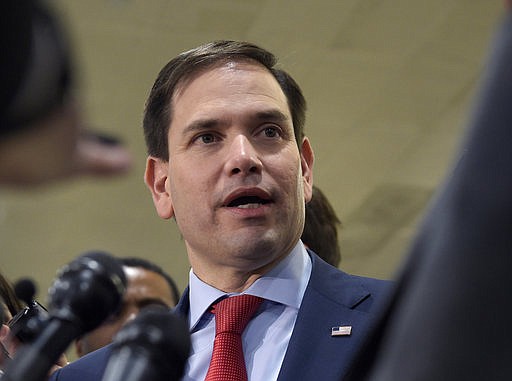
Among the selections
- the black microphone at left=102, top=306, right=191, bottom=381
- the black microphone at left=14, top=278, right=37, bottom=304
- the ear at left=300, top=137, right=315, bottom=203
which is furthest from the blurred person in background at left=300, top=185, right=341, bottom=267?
the black microphone at left=102, top=306, right=191, bottom=381

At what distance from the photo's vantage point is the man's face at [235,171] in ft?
6.64

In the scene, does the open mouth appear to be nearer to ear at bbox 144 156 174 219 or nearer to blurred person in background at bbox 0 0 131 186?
ear at bbox 144 156 174 219

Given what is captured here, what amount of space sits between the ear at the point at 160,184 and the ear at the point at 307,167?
333mm

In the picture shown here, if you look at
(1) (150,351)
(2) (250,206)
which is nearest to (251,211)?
(2) (250,206)

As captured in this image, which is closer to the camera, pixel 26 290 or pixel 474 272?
pixel 474 272

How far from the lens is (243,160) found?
2021 millimetres

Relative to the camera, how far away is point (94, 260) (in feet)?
3.90

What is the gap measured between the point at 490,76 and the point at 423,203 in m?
8.16

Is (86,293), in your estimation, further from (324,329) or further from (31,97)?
(324,329)

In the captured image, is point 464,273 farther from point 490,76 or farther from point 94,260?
point 94,260

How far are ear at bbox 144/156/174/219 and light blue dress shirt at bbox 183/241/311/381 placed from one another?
0.25 m

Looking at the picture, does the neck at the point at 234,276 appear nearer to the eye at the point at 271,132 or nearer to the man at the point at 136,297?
the eye at the point at 271,132

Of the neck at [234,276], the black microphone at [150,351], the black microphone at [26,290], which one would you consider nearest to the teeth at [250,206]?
the neck at [234,276]

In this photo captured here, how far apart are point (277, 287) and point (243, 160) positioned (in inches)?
11.3
